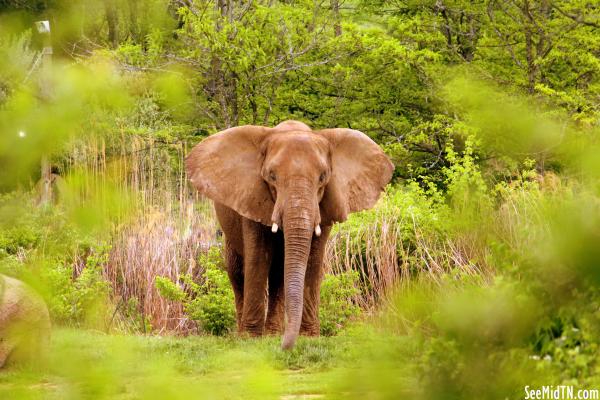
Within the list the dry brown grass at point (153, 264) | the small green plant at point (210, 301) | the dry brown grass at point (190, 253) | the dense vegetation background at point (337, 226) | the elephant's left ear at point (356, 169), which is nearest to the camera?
the dense vegetation background at point (337, 226)

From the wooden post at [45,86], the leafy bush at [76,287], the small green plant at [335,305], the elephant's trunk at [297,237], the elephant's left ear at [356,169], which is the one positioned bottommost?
the small green plant at [335,305]

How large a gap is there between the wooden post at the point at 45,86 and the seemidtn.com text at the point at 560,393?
163cm

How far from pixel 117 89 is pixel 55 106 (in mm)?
115

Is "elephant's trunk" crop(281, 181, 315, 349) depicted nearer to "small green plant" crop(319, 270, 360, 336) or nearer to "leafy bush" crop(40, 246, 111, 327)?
"leafy bush" crop(40, 246, 111, 327)

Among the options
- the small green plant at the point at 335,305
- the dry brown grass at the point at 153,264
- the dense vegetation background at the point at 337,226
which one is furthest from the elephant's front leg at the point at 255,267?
the dry brown grass at the point at 153,264

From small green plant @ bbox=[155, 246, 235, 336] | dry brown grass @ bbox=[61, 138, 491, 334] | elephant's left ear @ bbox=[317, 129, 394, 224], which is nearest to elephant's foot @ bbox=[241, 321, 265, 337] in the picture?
small green plant @ bbox=[155, 246, 235, 336]

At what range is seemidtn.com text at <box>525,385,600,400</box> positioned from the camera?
3.25 meters

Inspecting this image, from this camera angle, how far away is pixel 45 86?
67.1 inches

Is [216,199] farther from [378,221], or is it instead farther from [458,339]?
[458,339]

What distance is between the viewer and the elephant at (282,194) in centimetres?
927

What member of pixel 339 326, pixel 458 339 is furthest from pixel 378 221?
pixel 458 339

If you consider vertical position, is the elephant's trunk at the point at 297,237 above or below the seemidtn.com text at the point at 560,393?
below

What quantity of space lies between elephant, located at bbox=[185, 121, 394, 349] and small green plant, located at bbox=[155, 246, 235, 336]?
0.77m

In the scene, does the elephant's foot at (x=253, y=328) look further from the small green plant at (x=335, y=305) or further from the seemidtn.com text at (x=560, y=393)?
the seemidtn.com text at (x=560, y=393)
